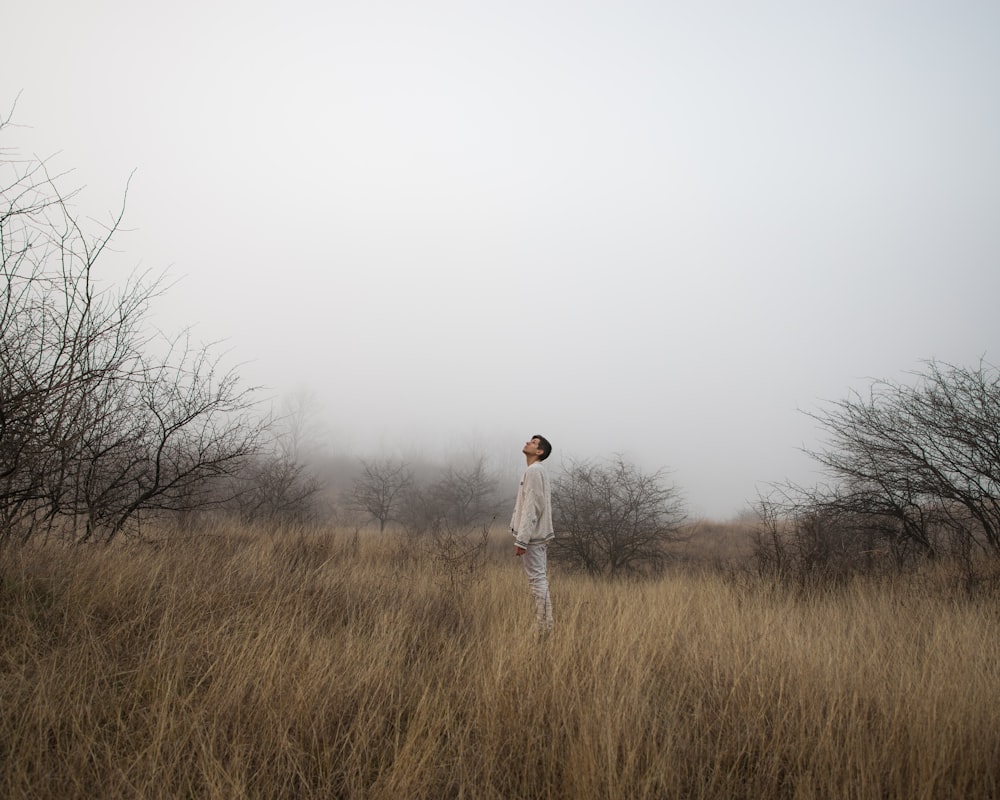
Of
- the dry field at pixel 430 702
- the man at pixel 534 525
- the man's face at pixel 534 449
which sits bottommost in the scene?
the dry field at pixel 430 702

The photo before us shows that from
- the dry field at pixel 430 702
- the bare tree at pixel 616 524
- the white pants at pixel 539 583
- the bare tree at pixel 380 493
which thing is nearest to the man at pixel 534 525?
the white pants at pixel 539 583

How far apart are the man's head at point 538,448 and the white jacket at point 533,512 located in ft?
0.87

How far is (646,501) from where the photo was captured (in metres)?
12.4

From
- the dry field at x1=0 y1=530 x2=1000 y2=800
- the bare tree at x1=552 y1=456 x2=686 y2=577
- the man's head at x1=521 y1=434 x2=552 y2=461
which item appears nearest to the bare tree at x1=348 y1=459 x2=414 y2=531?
the bare tree at x1=552 y1=456 x2=686 y2=577

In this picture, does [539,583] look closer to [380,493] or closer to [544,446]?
[544,446]

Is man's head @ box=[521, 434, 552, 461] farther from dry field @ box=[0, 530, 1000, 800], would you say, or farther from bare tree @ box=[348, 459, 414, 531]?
bare tree @ box=[348, 459, 414, 531]

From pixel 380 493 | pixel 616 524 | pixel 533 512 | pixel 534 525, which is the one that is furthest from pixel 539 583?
pixel 380 493

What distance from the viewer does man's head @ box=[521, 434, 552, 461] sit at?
18.8ft

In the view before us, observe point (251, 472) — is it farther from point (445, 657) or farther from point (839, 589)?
point (839, 589)

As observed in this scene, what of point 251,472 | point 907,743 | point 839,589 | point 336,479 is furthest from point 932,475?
point 336,479

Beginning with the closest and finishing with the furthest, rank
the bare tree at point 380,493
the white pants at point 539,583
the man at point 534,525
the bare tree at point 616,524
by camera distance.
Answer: the white pants at point 539,583 < the man at point 534,525 < the bare tree at point 616,524 < the bare tree at point 380,493

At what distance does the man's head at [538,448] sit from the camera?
5719mm

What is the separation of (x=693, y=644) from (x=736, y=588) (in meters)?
3.77

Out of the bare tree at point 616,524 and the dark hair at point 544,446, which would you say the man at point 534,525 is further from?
the bare tree at point 616,524
